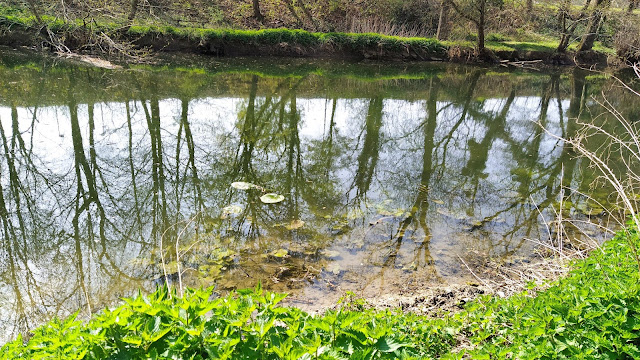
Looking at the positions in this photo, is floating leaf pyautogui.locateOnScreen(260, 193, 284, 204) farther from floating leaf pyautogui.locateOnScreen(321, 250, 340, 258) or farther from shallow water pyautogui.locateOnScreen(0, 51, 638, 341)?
floating leaf pyautogui.locateOnScreen(321, 250, 340, 258)

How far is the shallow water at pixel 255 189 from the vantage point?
4.41 meters

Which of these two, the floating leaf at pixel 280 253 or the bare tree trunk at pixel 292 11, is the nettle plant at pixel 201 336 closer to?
the floating leaf at pixel 280 253

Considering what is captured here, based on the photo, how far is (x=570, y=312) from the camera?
2.39 metres

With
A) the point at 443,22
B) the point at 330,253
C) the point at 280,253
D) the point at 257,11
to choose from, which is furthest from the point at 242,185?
the point at 443,22

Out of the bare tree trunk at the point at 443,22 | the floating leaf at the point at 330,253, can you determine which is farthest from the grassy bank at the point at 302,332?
the bare tree trunk at the point at 443,22

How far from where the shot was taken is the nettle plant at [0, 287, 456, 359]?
1762 millimetres

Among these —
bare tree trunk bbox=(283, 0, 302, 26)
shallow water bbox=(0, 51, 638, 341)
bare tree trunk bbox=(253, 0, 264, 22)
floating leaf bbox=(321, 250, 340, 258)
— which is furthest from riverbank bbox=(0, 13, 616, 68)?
floating leaf bbox=(321, 250, 340, 258)

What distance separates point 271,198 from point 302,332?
13.6 ft

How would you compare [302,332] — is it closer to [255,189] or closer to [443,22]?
[255,189]

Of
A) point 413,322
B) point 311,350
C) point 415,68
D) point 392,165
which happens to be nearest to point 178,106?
point 392,165

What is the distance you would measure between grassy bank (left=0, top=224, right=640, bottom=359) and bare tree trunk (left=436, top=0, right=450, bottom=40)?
20783mm

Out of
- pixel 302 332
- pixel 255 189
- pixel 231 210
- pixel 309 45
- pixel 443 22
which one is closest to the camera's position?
pixel 302 332

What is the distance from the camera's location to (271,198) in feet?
19.9

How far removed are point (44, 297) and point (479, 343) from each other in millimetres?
3559
